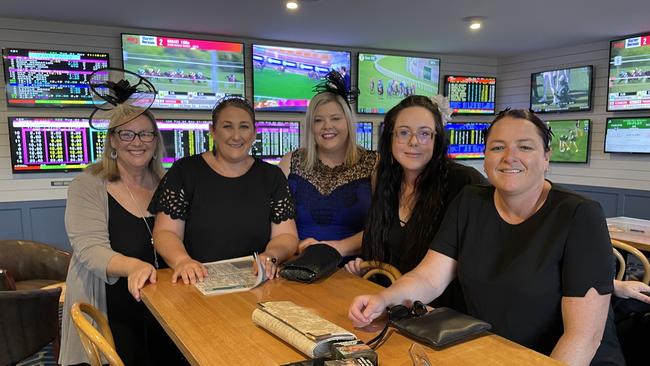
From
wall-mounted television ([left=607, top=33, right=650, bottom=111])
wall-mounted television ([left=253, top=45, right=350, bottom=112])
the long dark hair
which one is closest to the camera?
the long dark hair

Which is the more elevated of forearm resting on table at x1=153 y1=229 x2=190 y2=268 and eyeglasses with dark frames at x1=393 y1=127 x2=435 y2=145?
eyeglasses with dark frames at x1=393 y1=127 x2=435 y2=145

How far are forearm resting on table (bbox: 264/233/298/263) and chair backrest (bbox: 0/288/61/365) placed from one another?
1.41 m

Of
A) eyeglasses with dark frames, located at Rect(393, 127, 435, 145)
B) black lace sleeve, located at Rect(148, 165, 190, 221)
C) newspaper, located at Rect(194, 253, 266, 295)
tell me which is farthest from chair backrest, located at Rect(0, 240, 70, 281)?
eyeglasses with dark frames, located at Rect(393, 127, 435, 145)

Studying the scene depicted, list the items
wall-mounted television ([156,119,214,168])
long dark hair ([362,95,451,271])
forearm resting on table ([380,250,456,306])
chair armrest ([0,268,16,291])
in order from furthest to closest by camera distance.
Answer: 1. wall-mounted television ([156,119,214,168])
2. chair armrest ([0,268,16,291])
3. long dark hair ([362,95,451,271])
4. forearm resting on table ([380,250,456,306])

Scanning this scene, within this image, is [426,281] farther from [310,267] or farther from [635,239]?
[635,239]

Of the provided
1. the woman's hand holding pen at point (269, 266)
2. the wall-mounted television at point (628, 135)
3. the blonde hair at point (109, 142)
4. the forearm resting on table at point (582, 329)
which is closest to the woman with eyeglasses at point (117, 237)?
the blonde hair at point (109, 142)

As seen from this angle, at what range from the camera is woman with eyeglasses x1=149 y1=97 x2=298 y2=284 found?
6.31 feet

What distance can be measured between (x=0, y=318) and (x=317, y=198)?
174 cm

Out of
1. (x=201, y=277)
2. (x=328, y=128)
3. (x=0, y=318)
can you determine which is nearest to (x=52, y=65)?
(x=0, y=318)

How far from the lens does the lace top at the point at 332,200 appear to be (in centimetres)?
237

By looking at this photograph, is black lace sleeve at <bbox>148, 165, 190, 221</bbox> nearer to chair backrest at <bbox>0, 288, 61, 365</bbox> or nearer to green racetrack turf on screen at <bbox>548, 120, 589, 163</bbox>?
chair backrest at <bbox>0, 288, 61, 365</bbox>

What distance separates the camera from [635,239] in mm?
3256

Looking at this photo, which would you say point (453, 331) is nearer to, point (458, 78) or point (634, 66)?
point (634, 66)

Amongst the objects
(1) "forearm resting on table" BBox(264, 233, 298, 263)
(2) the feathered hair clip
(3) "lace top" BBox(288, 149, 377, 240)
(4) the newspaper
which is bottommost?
(4) the newspaper
